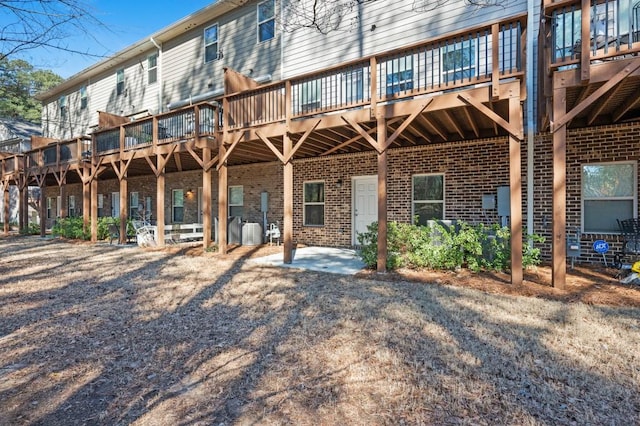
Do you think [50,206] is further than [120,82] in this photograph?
Yes

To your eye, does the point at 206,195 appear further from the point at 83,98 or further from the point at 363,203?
the point at 83,98

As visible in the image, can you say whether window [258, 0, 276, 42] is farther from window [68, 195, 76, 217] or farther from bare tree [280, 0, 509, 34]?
window [68, 195, 76, 217]

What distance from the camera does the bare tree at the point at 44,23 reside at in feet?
15.1

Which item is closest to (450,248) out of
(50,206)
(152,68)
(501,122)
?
(501,122)

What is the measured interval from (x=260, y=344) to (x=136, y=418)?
4.06 ft

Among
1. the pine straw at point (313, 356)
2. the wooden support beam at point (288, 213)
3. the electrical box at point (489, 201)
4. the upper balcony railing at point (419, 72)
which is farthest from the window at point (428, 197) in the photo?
the pine straw at point (313, 356)

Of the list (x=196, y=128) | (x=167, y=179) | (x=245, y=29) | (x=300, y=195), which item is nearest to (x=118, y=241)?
(x=167, y=179)

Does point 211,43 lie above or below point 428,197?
above

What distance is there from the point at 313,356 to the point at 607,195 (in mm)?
7147

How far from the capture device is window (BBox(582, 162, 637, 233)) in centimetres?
670

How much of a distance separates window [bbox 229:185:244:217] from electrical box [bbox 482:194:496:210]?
25.2ft

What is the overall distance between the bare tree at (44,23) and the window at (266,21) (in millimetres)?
7169

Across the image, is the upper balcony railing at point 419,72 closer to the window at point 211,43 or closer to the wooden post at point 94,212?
the window at point 211,43

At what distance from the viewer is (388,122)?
6578 mm
